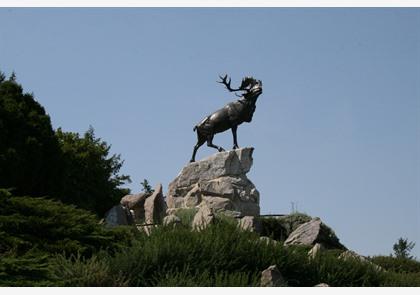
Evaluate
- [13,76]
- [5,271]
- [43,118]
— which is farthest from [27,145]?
[5,271]

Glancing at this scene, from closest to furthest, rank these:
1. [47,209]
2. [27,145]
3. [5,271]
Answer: [5,271], [47,209], [27,145]

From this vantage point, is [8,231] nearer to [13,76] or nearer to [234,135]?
[234,135]

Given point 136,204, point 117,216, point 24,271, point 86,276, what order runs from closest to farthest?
1. point 86,276
2. point 24,271
3. point 117,216
4. point 136,204

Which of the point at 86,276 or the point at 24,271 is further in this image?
the point at 24,271

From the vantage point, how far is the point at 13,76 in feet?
88.8

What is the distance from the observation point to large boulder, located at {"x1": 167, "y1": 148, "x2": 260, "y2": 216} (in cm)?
2156

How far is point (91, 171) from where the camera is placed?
28969 mm

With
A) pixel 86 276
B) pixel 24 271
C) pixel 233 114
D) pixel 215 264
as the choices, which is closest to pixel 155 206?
pixel 233 114

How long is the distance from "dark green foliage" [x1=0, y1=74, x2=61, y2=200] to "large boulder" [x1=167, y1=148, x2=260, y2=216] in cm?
388

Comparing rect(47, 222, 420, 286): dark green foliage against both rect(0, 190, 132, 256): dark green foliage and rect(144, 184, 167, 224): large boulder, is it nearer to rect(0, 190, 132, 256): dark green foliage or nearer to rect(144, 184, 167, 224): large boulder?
rect(0, 190, 132, 256): dark green foliage

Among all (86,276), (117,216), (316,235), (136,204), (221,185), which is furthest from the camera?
(136,204)

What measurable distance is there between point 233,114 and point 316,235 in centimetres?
644

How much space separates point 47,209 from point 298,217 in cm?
1273

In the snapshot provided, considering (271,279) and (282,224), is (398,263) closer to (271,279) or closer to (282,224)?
(282,224)
